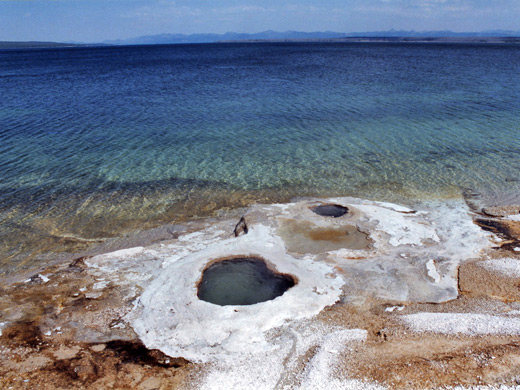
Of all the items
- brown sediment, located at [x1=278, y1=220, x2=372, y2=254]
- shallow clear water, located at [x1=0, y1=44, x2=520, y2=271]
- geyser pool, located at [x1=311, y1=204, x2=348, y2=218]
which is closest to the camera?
brown sediment, located at [x1=278, y1=220, x2=372, y2=254]

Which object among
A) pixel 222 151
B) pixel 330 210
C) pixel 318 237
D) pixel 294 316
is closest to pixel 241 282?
pixel 294 316

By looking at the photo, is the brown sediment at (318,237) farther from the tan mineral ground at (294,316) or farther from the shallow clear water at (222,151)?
the shallow clear water at (222,151)

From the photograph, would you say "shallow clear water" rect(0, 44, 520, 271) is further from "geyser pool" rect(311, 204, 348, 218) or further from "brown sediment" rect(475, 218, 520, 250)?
"brown sediment" rect(475, 218, 520, 250)

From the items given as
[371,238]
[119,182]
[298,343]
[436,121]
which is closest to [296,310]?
[298,343]

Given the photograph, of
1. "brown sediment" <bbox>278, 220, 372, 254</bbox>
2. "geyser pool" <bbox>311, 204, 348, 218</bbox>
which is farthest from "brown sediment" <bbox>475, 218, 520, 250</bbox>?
"geyser pool" <bbox>311, 204, 348, 218</bbox>

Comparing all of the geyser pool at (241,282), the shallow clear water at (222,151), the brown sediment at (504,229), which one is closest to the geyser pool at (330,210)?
the shallow clear water at (222,151)

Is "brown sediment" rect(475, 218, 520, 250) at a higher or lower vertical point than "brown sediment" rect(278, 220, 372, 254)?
lower
